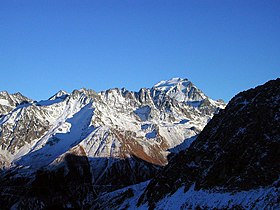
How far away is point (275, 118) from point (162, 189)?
40.5m

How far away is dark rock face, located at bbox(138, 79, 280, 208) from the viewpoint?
9031cm

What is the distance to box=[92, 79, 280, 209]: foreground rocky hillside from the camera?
8456 centimetres

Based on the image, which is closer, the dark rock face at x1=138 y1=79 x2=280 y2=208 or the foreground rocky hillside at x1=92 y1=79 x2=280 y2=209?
the foreground rocky hillside at x1=92 y1=79 x2=280 y2=209

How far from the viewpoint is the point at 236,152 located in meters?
103

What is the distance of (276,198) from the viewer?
73.4m

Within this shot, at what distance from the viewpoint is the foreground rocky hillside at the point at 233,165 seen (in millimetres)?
84562

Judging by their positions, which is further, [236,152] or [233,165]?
[236,152]

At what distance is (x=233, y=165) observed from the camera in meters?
99.6

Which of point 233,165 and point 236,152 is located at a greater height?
point 236,152

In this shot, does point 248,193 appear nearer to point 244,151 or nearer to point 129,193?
point 244,151

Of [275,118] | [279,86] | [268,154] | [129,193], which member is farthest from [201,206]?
[129,193]

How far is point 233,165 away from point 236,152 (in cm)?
487

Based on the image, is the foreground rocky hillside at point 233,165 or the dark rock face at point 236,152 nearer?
the foreground rocky hillside at point 233,165

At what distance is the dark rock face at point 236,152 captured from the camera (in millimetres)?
90312
